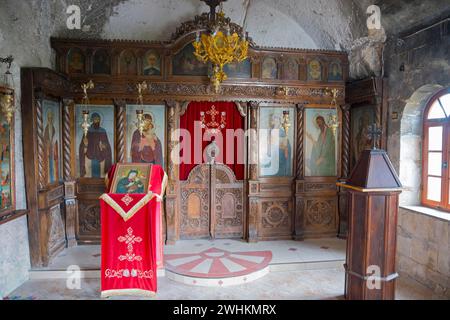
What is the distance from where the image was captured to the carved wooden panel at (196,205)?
5871 millimetres

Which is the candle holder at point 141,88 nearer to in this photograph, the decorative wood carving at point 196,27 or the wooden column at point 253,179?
the decorative wood carving at point 196,27

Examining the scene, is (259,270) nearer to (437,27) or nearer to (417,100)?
(417,100)

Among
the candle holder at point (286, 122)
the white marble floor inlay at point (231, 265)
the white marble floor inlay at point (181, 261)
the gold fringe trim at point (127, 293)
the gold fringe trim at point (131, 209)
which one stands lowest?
→ the gold fringe trim at point (127, 293)

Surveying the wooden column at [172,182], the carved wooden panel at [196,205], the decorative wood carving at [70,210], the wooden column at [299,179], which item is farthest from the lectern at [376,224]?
the decorative wood carving at [70,210]

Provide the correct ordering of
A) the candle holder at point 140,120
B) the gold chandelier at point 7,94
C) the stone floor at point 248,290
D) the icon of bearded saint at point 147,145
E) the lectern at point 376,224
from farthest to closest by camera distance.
→ the icon of bearded saint at point 147,145
the candle holder at point 140,120
the stone floor at point 248,290
the gold chandelier at point 7,94
the lectern at point 376,224

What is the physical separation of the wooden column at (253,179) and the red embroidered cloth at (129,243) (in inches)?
90.0

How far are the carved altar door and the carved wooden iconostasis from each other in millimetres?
18

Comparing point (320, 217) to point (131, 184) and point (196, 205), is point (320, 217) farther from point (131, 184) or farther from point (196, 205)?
point (131, 184)

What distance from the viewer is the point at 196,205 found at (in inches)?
234

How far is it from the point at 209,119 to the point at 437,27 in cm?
355

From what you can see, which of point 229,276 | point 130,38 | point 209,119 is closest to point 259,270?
point 229,276

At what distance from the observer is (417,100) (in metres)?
4.75

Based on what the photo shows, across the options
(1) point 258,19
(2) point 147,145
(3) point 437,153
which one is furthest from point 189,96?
(3) point 437,153

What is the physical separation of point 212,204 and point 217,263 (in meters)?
1.33
